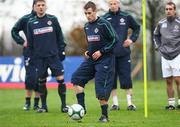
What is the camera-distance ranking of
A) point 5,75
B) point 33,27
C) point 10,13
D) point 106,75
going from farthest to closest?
point 10,13, point 5,75, point 33,27, point 106,75

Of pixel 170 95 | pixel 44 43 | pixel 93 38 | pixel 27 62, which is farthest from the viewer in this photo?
pixel 27 62

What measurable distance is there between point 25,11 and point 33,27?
27.0 metres

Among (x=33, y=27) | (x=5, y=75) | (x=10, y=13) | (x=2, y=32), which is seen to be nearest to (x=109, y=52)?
(x=33, y=27)

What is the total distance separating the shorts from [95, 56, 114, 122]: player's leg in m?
3.25

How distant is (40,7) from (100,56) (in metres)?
2.67

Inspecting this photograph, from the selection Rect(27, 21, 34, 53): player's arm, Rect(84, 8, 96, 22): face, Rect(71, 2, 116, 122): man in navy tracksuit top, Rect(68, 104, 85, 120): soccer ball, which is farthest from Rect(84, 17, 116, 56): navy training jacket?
Rect(27, 21, 34, 53): player's arm

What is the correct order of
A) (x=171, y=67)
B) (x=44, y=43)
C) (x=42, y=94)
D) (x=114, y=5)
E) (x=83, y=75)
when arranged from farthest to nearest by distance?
(x=171, y=67)
(x=114, y=5)
(x=42, y=94)
(x=44, y=43)
(x=83, y=75)

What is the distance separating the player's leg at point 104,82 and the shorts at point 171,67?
3.25 m

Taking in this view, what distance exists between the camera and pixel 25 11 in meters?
42.8

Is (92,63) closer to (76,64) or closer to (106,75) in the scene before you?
(106,75)

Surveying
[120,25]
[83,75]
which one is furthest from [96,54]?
[120,25]

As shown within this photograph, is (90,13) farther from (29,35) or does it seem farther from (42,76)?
(42,76)

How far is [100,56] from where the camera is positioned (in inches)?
541

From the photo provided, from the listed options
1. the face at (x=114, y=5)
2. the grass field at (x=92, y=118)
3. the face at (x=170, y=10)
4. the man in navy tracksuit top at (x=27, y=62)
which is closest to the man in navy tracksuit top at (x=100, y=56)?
the grass field at (x=92, y=118)
